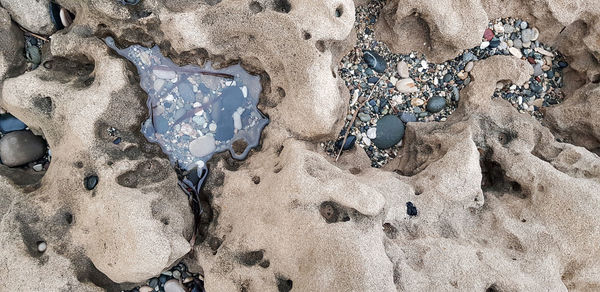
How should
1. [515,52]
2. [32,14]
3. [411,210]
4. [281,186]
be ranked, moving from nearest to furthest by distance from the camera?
[281,186] < [411,210] < [32,14] < [515,52]

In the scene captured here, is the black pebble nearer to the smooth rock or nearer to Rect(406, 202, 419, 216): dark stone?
the smooth rock

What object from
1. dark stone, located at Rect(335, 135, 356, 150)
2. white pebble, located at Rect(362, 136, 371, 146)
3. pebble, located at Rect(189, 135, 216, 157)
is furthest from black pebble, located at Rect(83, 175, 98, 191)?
white pebble, located at Rect(362, 136, 371, 146)

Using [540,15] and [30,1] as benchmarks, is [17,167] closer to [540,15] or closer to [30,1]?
[30,1]

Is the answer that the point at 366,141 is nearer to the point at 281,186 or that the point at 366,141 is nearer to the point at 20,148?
the point at 281,186

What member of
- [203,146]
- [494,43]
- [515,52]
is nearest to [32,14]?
[203,146]

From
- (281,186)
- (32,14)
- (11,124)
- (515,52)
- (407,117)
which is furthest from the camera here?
(515,52)

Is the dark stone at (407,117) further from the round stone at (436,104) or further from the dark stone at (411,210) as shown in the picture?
the dark stone at (411,210)

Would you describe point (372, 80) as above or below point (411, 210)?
above

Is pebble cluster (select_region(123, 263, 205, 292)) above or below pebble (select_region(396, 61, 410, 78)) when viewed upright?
below
